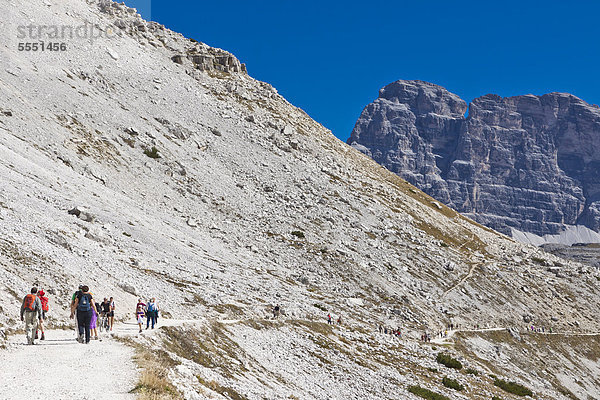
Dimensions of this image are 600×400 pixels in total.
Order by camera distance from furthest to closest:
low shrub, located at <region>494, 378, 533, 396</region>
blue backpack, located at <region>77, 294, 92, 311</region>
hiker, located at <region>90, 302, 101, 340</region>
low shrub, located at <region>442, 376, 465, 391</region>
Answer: low shrub, located at <region>494, 378, 533, 396</region>, low shrub, located at <region>442, 376, 465, 391</region>, hiker, located at <region>90, 302, 101, 340</region>, blue backpack, located at <region>77, 294, 92, 311</region>

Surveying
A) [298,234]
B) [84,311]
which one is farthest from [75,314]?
[298,234]

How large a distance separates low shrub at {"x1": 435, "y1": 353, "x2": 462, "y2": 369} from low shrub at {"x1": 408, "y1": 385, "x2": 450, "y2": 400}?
10873 millimetres

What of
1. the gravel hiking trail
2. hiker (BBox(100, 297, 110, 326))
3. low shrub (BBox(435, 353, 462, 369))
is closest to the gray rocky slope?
low shrub (BBox(435, 353, 462, 369))

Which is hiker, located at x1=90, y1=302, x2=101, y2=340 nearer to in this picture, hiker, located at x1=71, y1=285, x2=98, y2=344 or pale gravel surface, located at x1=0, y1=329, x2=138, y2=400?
pale gravel surface, located at x1=0, y1=329, x2=138, y2=400

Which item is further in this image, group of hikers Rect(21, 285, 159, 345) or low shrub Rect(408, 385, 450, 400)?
low shrub Rect(408, 385, 450, 400)

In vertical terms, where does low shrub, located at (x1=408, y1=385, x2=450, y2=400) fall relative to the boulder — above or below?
below

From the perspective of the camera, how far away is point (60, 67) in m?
79.9

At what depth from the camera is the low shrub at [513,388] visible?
4762cm

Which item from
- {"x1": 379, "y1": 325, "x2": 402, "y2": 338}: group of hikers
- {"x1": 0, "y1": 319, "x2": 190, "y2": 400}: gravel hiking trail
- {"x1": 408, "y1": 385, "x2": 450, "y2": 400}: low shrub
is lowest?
{"x1": 408, "y1": 385, "x2": 450, "y2": 400}: low shrub

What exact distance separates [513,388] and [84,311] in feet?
137

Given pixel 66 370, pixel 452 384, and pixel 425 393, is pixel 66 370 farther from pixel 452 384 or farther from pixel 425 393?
pixel 452 384

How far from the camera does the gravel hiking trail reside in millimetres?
14398

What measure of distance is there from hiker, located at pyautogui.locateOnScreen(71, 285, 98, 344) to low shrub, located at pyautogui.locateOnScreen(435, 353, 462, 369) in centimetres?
3539

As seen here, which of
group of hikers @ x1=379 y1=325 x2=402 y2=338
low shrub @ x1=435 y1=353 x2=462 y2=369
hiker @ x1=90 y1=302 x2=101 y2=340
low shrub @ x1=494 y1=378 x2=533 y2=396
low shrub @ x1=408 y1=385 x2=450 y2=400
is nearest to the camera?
hiker @ x1=90 y1=302 x2=101 y2=340
